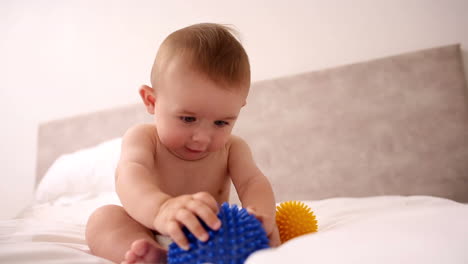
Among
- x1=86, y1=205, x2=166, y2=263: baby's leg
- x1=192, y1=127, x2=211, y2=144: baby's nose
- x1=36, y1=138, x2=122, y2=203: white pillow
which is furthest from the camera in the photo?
x1=36, y1=138, x2=122, y2=203: white pillow

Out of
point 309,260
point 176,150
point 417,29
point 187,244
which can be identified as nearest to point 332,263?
point 309,260

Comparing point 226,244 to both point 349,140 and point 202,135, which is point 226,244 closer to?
point 202,135

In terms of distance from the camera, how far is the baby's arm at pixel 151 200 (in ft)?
1.57

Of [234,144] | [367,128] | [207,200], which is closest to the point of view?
[207,200]

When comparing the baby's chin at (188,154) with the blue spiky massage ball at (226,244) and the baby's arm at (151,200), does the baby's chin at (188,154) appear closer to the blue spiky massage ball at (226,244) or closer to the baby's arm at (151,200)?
the baby's arm at (151,200)

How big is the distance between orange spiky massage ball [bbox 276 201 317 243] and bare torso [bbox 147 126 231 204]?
193 mm

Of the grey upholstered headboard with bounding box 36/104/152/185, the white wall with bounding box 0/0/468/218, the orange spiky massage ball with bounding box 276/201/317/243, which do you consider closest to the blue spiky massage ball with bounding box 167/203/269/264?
the orange spiky massage ball with bounding box 276/201/317/243

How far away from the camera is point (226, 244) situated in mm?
460

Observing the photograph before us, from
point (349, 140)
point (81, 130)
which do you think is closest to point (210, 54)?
point (349, 140)

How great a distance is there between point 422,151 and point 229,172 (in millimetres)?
1182

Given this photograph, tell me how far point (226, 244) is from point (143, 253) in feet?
0.47

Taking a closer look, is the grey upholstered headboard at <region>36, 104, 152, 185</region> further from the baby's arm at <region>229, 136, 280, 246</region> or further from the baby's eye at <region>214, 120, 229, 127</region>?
the baby's eye at <region>214, 120, 229, 127</region>

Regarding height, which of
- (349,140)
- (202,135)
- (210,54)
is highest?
(210,54)

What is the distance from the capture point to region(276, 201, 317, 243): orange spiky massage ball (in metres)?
0.74
